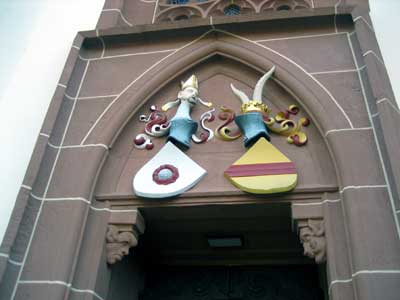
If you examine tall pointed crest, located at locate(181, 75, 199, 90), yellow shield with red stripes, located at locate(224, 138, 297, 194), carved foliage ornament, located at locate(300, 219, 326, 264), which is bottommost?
carved foliage ornament, located at locate(300, 219, 326, 264)

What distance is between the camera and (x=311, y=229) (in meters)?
2.92

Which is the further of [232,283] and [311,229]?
[232,283]

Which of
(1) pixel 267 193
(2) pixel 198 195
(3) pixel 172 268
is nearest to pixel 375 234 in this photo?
(1) pixel 267 193

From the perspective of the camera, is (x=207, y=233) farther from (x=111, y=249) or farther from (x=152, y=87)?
(x=152, y=87)

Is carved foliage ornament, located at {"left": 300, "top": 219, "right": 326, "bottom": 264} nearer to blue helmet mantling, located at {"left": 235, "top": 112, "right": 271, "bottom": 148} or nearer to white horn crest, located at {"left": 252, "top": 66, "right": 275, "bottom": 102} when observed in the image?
blue helmet mantling, located at {"left": 235, "top": 112, "right": 271, "bottom": 148}

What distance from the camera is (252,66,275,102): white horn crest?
11.5 ft

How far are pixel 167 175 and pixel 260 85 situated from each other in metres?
0.96

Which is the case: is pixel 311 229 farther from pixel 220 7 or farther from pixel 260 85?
pixel 220 7

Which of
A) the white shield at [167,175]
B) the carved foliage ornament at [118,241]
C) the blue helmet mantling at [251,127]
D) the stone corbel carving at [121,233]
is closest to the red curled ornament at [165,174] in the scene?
the white shield at [167,175]

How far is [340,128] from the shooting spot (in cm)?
317

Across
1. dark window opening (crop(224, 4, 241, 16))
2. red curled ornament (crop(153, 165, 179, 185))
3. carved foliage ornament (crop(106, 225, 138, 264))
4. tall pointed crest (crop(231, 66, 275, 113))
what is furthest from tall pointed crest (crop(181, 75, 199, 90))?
carved foliage ornament (crop(106, 225, 138, 264))

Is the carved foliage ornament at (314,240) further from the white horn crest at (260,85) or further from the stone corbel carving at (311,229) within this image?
the white horn crest at (260,85)

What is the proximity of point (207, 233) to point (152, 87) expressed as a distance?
119 cm

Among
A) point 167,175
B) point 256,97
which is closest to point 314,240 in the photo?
point 167,175
